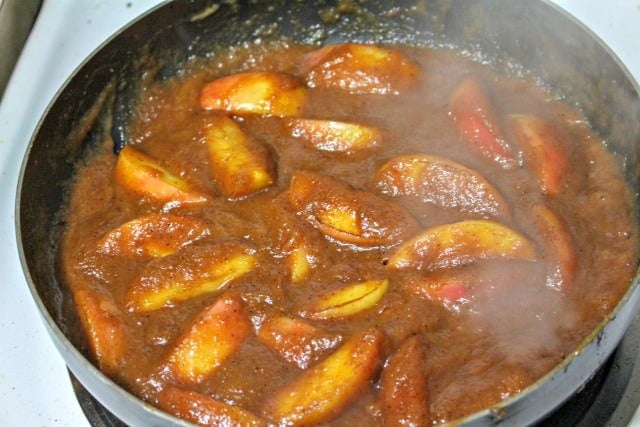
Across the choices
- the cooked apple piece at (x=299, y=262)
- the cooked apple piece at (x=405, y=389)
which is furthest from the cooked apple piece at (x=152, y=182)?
the cooked apple piece at (x=405, y=389)

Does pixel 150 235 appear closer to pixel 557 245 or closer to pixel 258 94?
pixel 258 94

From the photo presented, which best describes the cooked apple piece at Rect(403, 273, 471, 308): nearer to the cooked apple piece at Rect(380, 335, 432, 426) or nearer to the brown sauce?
the brown sauce

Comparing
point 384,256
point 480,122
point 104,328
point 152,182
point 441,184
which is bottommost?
point 104,328

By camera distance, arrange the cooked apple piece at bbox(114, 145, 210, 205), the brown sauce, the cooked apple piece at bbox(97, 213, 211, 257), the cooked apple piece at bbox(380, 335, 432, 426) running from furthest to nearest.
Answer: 1. the cooked apple piece at bbox(114, 145, 210, 205)
2. the cooked apple piece at bbox(97, 213, 211, 257)
3. the brown sauce
4. the cooked apple piece at bbox(380, 335, 432, 426)

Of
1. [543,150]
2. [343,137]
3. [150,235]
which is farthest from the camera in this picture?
[343,137]

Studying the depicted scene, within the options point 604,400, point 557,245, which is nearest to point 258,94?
point 557,245

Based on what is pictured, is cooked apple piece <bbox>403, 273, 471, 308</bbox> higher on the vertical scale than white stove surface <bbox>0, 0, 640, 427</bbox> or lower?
higher

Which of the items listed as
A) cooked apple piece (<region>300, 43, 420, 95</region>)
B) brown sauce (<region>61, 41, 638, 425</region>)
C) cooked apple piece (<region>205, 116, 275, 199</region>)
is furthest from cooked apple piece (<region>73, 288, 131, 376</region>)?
cooked apple piece (<region>300, 43, 420, 95</region>)

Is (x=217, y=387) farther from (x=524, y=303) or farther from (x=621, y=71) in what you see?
(x=621, y=71)
